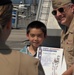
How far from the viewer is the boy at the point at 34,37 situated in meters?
3.60

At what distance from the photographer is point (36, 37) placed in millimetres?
3691

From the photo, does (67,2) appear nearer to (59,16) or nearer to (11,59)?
(59,16)

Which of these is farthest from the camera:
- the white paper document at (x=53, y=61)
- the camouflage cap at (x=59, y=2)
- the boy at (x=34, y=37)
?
the boy at (x=34, y=37)

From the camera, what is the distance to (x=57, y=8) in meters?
3.27

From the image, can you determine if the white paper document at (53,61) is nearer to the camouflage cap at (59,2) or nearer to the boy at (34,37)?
Result: the boy at (34,37)

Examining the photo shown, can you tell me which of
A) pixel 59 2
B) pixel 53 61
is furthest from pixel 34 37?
pixel 59 2

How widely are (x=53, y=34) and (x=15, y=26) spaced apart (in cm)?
1641

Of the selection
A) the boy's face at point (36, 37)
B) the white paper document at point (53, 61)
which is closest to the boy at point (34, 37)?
the boy's face at point (36, 37)

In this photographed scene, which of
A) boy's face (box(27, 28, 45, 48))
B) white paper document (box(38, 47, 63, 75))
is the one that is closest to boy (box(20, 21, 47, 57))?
boy's face (box(27, 28, 45, 48))

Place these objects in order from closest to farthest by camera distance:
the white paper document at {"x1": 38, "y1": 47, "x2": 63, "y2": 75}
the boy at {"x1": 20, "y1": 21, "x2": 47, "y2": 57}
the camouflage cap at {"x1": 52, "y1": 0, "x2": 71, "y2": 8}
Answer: the camouflage cap at {"x1": 52, "y1": 0, "x2": 71, "y2": 8}, the white paper document at {"x1": 38, "y1": 47, "x2": 63, "y2": 75}, the boy at {"x1": 20, "y1": 21, "x2": 47, "y2": 57}

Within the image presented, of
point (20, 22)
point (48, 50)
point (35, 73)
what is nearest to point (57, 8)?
point (48, 50)

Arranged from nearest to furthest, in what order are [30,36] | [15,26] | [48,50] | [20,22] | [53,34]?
[48,50] < [30,36] < [53,34] < [15,26] < [20,22]

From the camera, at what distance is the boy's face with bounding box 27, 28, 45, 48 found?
3.63m

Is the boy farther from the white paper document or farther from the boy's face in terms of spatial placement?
the white paper document
